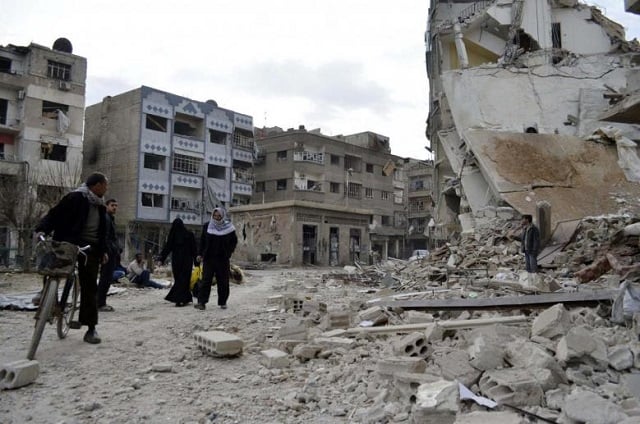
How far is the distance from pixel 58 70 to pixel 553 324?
106ft

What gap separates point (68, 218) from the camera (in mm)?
4090

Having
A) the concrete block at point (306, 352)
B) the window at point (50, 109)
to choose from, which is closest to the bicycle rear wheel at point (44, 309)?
the concrete block at point (306, 352)

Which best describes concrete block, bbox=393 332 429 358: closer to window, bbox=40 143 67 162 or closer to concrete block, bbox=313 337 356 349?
concrete block, bbox=313 337 356 349

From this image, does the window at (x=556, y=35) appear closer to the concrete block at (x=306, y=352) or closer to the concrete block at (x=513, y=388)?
the concrete block at (x=306, y=352)

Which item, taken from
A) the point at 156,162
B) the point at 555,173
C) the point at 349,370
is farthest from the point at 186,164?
the point at 349,370

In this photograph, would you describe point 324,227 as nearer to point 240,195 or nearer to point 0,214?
point 240,195

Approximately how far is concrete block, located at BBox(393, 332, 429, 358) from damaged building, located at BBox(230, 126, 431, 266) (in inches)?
979

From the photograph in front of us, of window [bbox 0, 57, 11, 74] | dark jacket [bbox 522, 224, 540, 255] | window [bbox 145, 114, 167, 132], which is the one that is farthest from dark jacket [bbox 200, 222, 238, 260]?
window [bbox 145, 114, 167, 132]

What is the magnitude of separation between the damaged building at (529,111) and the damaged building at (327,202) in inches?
314

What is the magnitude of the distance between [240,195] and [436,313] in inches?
1340

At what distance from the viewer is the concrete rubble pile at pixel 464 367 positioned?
94.8 inches

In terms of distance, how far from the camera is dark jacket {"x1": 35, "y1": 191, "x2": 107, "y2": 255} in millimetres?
3974

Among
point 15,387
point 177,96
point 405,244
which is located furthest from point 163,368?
point 405,244

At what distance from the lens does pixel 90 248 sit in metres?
4.22
